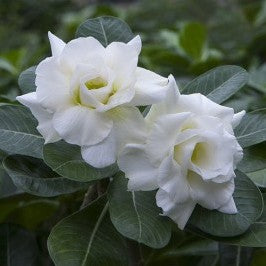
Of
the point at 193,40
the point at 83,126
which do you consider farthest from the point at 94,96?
the point at 193,40

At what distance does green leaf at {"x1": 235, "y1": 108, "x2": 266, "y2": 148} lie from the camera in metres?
1.08

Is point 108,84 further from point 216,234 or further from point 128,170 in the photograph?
point 216,234

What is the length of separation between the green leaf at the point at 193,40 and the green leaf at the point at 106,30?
4.77 feet

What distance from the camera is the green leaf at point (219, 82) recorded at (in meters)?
1.16

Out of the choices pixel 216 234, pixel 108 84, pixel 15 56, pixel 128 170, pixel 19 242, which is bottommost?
pixel 15 56

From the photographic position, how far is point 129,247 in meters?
1.14

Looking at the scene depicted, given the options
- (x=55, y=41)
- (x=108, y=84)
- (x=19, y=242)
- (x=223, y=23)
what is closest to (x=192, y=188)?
(x=108, y=84)

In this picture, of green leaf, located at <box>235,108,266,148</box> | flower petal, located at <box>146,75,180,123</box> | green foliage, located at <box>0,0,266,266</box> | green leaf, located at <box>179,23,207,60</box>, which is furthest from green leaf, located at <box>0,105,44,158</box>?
green leaf, located at <box>179,23,207,60</box>

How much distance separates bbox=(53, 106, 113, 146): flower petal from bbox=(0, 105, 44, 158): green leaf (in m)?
0.16

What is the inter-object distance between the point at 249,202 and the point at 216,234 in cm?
7

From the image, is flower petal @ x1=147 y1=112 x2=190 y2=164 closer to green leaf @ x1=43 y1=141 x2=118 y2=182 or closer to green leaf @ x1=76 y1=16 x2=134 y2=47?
green leaf @ x1=43 y1=141 x2=118 y2=182

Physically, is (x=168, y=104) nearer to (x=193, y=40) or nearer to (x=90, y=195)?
(x=90, y=195)

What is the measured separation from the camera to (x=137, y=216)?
0.99 metres

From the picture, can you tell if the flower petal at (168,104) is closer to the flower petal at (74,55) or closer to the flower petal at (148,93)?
the flower petal at (148,93)
